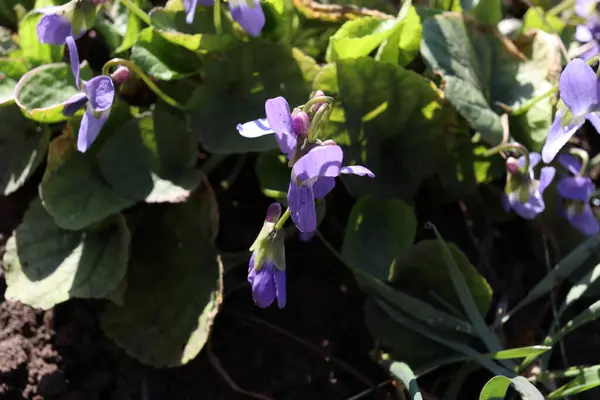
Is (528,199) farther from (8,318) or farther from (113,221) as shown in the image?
(8,318)

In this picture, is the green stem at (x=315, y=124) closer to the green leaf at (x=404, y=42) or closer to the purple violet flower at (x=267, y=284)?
the purple violet flower at (x=267, y=284)

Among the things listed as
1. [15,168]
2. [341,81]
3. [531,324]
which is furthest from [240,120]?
[531,324]

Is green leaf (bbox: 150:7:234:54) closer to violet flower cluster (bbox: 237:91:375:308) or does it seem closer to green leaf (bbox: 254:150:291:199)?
green leaf (bbox: 254:150:291:199)

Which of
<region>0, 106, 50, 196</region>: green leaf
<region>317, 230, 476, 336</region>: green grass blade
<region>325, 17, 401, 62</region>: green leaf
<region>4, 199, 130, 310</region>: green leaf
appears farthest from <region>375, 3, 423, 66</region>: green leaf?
<region>0, 106, 50, 196</region>: green leaf

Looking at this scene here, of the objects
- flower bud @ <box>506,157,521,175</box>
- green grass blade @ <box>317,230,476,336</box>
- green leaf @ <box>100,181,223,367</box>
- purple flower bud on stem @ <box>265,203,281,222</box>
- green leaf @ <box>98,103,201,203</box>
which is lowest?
green leaf @ <box>100,181,223,367</box>

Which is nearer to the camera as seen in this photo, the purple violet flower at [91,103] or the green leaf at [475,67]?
the purple violet flower at [91,103]

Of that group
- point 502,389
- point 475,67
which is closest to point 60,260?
point 502,389


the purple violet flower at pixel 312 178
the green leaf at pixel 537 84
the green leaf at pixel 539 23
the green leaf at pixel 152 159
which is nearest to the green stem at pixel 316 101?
the purple violet flower at pixel 312 178
